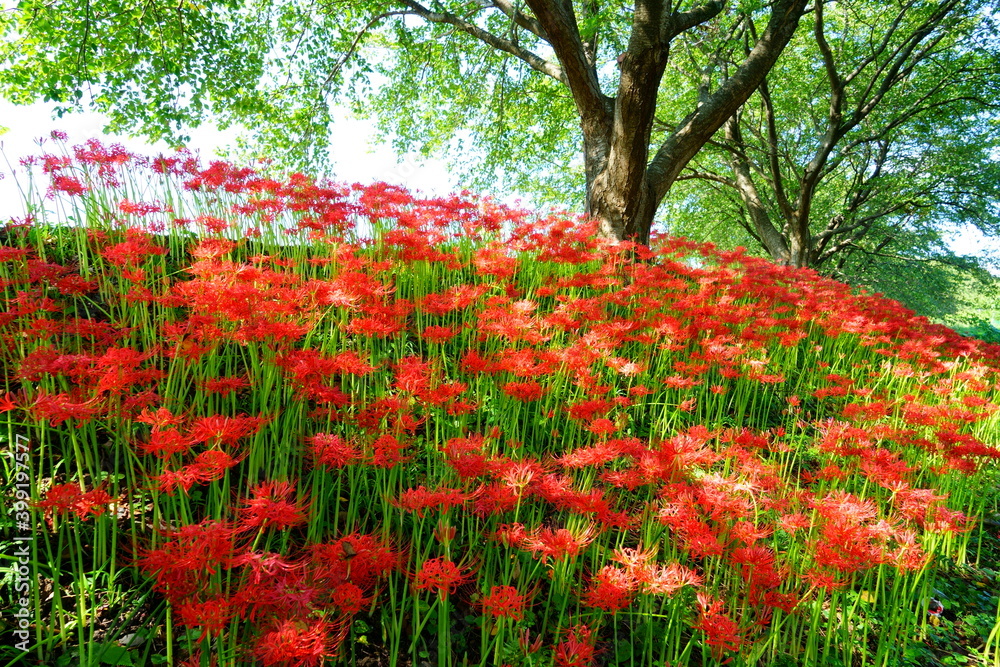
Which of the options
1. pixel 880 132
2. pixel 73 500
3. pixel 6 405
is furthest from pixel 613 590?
pixel 880 132

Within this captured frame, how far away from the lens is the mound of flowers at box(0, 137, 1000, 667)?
1.92m

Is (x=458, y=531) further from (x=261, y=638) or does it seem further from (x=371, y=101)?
(x=371, y=101)

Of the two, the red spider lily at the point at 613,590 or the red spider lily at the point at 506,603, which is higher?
the red spider lily at the point at 613,590

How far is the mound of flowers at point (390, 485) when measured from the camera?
192 cm

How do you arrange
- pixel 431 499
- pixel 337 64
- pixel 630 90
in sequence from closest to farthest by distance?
pixel 431 499
pixel 630 90
pixel 337 64

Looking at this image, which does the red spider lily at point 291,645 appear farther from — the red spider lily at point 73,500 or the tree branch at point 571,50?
the tree branch at point 571,50

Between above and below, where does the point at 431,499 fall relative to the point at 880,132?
below

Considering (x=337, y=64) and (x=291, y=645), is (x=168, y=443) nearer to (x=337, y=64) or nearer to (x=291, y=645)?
(x=291, y=645)

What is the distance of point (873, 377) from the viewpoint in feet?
19.9

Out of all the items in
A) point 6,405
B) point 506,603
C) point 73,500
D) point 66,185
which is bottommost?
point 506,603

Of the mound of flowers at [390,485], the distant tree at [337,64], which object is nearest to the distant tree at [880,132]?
the distant tree at [337,64]

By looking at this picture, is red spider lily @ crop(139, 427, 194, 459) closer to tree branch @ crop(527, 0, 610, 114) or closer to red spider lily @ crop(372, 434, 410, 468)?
red spider lily @ crop(372, 434, 410, 468)

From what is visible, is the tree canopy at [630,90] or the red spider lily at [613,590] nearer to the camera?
the red spider lily at [613,590]

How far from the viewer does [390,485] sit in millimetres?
2621
